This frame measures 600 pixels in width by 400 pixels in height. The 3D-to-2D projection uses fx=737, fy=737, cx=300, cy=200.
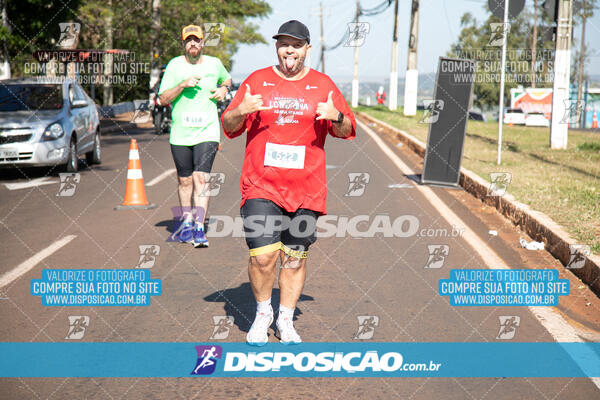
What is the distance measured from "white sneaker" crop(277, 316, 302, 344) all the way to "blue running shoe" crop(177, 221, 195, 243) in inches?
122

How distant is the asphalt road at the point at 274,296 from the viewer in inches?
161

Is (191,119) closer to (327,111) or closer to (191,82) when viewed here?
(191,82)

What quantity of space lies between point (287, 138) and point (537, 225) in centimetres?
450

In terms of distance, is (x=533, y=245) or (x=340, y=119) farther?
(x=533, y=245)

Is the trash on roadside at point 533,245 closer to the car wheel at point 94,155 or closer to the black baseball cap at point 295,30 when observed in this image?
the black baseball cap at point 295,30

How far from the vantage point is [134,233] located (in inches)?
322

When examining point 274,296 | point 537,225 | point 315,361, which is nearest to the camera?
point 315,361

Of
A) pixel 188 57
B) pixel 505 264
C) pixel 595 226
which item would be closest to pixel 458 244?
pixel 505 264

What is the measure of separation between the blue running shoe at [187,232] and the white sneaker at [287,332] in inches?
122

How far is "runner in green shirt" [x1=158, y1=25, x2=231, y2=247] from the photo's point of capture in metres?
7.43

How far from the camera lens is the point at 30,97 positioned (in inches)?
545

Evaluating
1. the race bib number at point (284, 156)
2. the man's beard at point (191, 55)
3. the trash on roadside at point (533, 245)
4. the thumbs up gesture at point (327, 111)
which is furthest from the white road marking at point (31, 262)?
the trash on roadside at point (533, 245)

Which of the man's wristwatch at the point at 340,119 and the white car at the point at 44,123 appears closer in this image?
the man's wristwatch at the point at 340,119

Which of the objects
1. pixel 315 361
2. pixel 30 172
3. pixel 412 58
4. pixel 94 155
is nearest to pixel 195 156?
pixel 315 361
